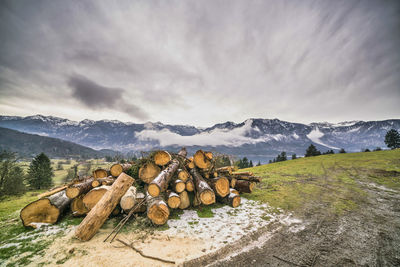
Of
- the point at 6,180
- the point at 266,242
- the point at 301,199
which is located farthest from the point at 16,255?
the point at 6,180

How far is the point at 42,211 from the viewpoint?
5.42 m

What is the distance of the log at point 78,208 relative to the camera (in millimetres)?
5973

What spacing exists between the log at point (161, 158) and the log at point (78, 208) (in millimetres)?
3125

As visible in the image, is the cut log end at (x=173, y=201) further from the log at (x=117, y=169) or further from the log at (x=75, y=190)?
the log at (x=75, y=190)

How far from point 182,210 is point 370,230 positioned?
6.57 metres

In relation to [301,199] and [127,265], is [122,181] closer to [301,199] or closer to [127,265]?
[127,265]

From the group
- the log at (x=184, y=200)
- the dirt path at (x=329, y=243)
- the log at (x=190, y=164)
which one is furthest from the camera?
the log at (x=190, y=164)

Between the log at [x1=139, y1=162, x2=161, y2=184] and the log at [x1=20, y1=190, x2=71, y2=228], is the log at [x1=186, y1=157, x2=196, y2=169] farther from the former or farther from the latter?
the log at [x1=20, y1=190, x2=71, y2=228]

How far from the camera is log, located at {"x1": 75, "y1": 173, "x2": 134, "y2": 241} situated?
452cm

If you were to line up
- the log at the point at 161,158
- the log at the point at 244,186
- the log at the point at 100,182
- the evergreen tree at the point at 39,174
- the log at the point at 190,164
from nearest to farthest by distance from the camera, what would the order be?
the log at the point at 100,182 → the log at the point at 161,158 → the log at the point at 190,164 → the log at the point at 244,186 → the evergreen tree at the point at 39,174

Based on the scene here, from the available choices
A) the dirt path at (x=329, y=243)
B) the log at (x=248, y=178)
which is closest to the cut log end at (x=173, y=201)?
the dirt path at (x=329, y=243)

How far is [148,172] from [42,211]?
3.75 meters

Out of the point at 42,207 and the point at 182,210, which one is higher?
the point at 42,207

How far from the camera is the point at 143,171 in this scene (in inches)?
299
